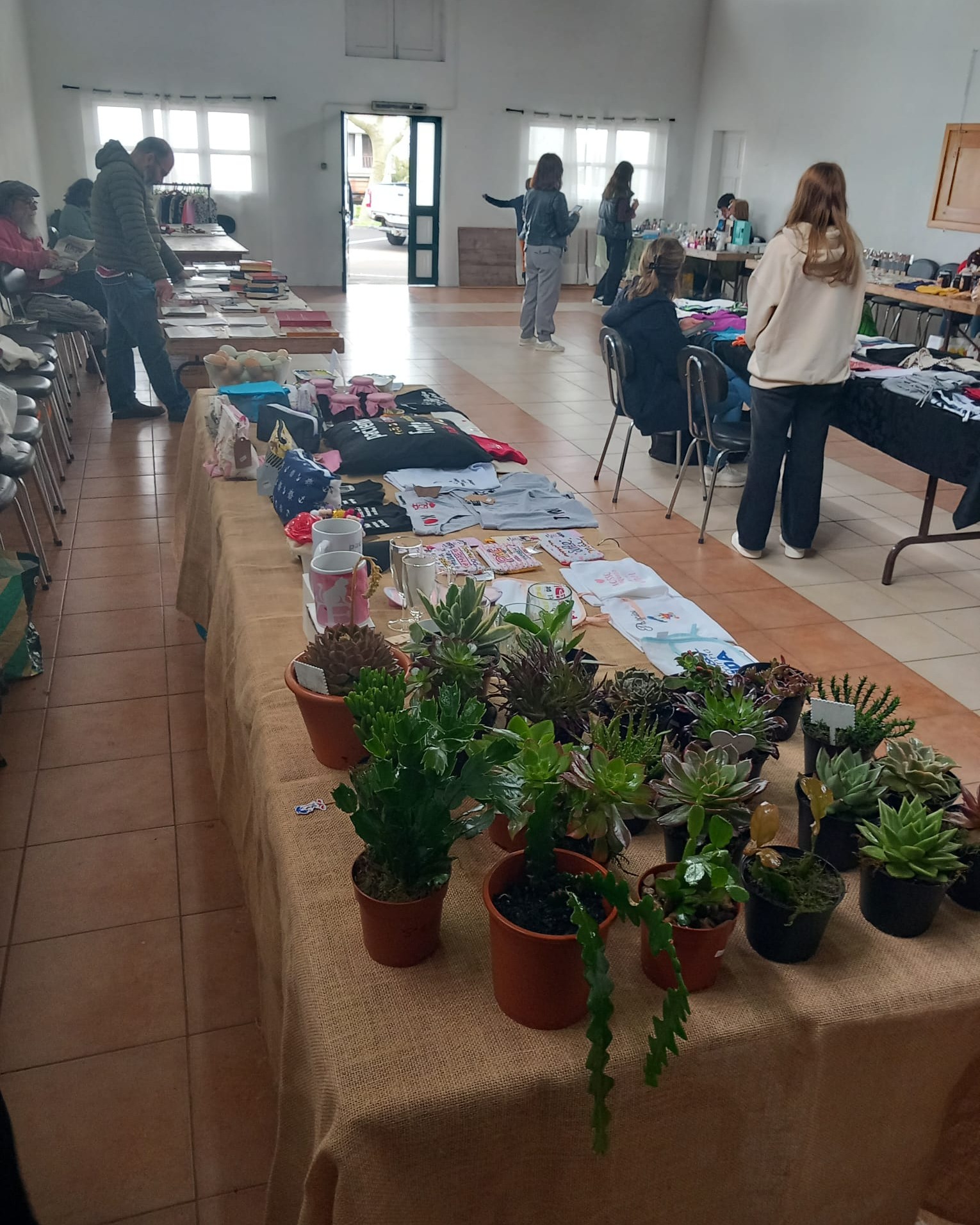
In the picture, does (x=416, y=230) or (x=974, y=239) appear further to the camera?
(x=416, y=230)

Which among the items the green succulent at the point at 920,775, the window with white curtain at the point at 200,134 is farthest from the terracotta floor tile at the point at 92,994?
the window with white curtain at the point at 200,134

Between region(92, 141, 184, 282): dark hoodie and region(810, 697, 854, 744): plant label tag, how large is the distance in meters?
5.11

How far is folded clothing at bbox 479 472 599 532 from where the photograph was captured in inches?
103

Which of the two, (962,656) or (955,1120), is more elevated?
(955,1120)

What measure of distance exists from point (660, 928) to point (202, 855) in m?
1.65

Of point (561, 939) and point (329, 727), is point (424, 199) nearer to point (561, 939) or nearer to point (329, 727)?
point (329, 727)

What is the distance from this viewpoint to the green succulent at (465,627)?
1505 mm

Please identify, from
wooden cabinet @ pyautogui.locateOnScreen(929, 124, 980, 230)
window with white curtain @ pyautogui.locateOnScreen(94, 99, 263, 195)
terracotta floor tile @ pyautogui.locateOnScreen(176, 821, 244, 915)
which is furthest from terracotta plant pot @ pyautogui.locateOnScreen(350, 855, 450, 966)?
window with white curtain @ pyautogui.locateOnScreen(94, 99, 263, 195)

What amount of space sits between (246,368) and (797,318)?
2.13 m

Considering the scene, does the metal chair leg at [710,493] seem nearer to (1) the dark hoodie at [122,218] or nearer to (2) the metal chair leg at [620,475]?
(2) the metal chair leg at [620,475]

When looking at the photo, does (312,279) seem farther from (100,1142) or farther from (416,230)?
(100,1142)

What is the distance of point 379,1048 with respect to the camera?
1.03m

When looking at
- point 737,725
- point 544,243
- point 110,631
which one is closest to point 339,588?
point 737,725

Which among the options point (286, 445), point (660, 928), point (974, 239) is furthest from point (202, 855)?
point (974, 239)
